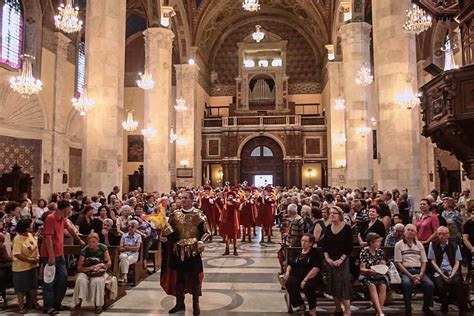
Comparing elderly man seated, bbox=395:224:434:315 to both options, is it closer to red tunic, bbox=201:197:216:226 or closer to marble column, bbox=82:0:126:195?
red tunic, bbox=201:197:216:226

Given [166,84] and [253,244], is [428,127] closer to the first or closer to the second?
[253,244]

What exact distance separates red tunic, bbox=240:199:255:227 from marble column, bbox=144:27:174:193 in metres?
7.38

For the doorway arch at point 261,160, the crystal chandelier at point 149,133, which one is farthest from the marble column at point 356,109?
the doorway arch at point 261,160

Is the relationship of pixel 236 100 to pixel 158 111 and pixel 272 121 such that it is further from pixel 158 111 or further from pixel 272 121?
pixel 158 111

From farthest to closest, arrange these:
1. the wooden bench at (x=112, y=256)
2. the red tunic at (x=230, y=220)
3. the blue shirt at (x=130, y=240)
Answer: the red tunic at (x=230, y=220) → the blue shirt at (x=130, y=240) → the wooden bench at (x=112, y=256)

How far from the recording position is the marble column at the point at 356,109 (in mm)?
17469

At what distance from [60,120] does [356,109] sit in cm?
1392

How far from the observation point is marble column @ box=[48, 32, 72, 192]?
64.4ft

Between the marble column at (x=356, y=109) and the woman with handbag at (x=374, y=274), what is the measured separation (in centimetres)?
1222

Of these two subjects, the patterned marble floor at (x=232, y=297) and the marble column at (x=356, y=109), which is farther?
the marble column at (x=356, y=109)

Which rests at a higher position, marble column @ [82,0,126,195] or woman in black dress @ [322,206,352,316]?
marble column @ [82,0,126,195]

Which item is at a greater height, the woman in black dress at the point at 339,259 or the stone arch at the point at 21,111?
the stone arch at the point at 21,111

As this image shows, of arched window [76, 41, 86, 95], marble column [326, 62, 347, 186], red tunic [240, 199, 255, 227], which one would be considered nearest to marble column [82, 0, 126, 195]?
red tunic [240, 199, 255, 227]

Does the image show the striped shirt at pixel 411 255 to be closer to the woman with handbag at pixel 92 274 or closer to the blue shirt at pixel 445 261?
the blue shirt at pixel 445 261
